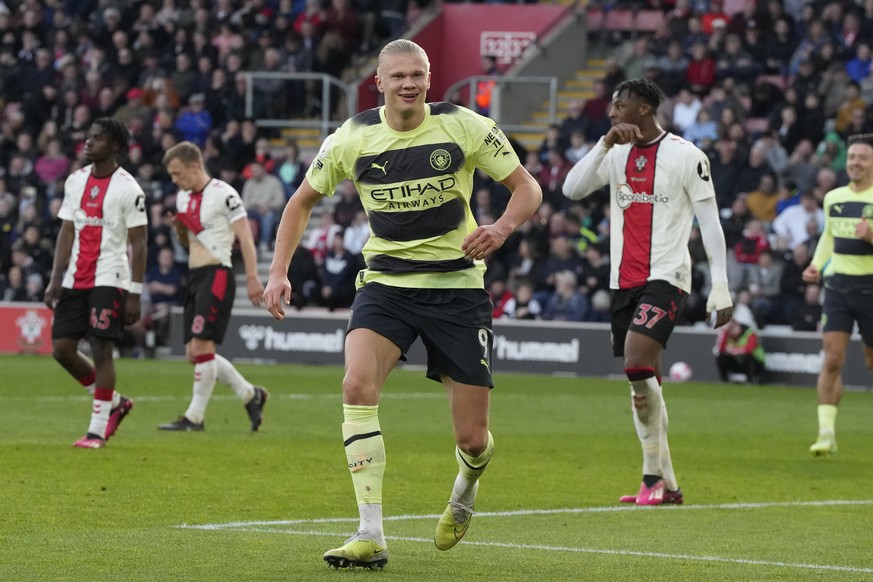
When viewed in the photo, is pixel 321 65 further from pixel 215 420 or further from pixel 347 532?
pixel 347 532

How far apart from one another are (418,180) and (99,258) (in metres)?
5.62

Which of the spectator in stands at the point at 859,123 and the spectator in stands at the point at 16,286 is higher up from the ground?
the spectator in stands at the point at 859,123

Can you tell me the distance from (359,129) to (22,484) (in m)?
3.77

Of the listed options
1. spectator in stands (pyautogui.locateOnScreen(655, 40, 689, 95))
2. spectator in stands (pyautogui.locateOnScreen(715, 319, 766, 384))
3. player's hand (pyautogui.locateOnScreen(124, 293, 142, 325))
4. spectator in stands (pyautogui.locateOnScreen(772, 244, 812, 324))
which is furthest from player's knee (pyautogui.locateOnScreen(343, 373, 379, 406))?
spectator in stands (pyautogui.locateOnScreen(655, 40, 689, 95))

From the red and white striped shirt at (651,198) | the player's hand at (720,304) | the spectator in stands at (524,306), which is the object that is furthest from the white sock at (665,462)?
the spectator in stands at (524,306)

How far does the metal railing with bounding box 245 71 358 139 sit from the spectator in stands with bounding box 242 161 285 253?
2.33 metres

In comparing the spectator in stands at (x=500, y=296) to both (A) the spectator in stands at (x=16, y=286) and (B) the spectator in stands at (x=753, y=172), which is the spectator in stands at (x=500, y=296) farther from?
(A) the spectator in stands at (x=16, y=286)

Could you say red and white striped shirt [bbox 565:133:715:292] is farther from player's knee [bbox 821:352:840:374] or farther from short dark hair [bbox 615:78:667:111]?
player's knee [bbox 821:352:840:374]

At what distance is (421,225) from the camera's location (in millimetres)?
7594

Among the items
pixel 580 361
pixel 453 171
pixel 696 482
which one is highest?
pixel 453 171

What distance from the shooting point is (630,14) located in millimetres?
32438

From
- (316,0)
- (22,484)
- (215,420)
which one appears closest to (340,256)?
(316,0)

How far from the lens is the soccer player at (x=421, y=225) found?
7.51m

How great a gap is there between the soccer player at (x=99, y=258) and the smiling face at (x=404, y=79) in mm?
5450
